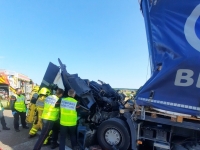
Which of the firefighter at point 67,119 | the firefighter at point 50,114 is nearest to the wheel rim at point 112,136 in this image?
the firefighter at point 67,119

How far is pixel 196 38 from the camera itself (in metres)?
2.72

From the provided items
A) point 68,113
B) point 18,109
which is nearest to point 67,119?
point 68,113

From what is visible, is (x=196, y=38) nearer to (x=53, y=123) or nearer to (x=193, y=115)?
(x=193, y=115)

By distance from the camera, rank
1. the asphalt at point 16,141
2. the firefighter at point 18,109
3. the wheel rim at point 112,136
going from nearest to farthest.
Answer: the wheel rim at point 112,136, the asphalt at point 16,141, the firefighter at point 18,109

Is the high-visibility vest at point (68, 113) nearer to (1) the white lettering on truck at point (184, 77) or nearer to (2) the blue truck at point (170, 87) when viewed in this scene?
(2) the blue truck at point (170, 87)

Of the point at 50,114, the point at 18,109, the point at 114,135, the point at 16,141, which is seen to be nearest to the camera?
the point at 114,135

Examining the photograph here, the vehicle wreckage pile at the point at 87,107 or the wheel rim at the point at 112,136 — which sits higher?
the vehicle wreckage pile at the point at 87,107

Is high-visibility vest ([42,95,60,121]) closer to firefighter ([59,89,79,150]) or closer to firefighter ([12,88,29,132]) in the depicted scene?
firefighter ([59,89,79,150])

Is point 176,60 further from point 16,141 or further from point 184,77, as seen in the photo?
point 16,141

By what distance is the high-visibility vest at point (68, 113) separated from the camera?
3957 mm

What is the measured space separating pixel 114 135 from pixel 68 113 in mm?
1248

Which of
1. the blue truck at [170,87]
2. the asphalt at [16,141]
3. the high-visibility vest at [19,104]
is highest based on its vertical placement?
the blue truck at [170,87]

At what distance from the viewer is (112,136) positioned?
3.91 meters

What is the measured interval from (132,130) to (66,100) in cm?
173
